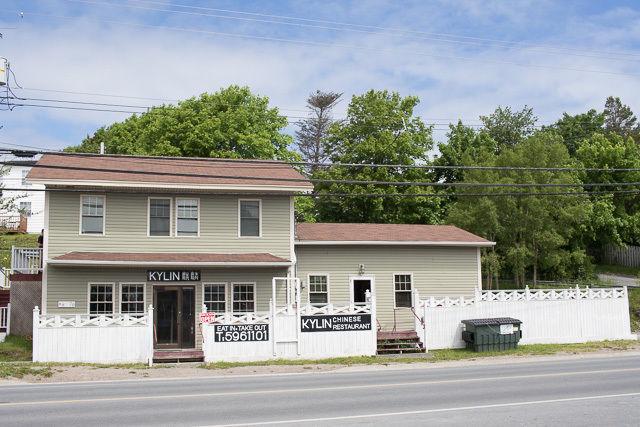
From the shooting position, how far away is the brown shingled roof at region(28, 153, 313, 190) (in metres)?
25.1

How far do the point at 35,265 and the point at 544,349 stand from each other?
21.5 metres

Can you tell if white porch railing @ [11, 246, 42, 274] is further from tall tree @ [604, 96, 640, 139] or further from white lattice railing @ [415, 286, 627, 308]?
tall tree @ [604, 96, 640, 139]

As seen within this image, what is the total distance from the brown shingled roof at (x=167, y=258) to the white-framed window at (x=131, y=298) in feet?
4.06

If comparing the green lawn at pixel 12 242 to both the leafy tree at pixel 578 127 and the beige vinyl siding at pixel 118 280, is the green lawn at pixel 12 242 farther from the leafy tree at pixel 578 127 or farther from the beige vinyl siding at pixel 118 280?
the leafy tree at pixel 578 127

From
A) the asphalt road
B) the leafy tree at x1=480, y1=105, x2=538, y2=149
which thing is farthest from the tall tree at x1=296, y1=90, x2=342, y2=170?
the asphalt road

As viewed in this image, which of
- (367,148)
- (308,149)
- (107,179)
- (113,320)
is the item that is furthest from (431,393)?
(308,149)

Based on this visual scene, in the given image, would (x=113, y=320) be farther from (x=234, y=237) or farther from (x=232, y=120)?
(x=232, y=120)

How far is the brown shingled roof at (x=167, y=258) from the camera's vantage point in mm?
24328

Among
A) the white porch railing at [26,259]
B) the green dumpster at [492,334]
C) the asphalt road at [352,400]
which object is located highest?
the white porch railing at [26,259]

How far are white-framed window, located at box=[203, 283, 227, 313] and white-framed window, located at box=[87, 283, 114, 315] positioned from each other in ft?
11.4

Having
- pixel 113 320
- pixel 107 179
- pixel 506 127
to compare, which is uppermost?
pixel 506 127

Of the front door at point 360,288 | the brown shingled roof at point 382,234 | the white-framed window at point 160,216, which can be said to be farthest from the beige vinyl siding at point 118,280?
the front door at point 360,288

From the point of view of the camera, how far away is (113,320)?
22.9 metres

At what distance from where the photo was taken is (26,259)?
99.2ft
